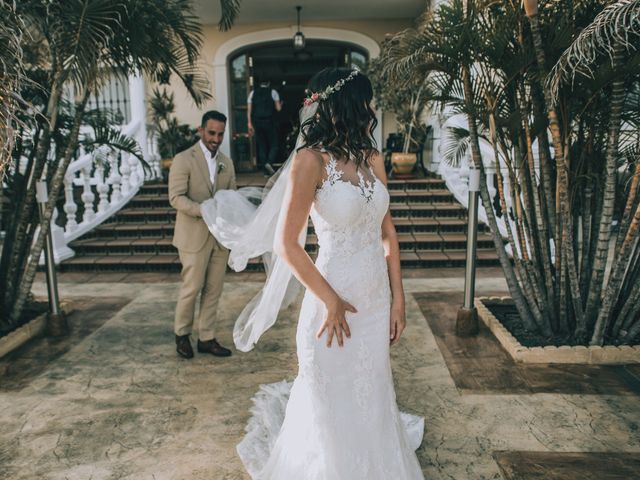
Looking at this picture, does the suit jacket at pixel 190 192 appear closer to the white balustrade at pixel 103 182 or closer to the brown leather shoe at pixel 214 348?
the brown leather shoe at pixel 214 348

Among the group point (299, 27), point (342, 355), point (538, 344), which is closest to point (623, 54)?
point (538, 344)

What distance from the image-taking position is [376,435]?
2.08 m

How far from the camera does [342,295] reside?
2.03 m

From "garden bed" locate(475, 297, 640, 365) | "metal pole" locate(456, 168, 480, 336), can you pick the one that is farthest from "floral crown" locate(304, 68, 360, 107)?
"garden bed" locate(475, 297, 640, 365)

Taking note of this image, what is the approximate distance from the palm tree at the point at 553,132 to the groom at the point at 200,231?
1.38m

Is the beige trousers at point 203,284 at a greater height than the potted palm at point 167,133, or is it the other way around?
the potted palm at point 167,133

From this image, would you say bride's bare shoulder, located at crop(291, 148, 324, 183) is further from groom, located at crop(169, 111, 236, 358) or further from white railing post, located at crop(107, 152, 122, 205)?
white railing post, located at crop(107, 152, 122, 205)

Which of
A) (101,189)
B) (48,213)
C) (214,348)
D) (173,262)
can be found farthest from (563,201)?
(101,189)

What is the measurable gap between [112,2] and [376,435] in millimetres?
3279

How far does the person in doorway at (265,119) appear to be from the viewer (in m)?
9.63

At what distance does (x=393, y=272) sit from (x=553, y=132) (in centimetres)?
191

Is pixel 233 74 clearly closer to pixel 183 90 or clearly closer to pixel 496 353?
pixel 183 90

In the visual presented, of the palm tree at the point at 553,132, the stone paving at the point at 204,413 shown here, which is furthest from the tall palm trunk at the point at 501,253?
the stone paving at the point at 204,413

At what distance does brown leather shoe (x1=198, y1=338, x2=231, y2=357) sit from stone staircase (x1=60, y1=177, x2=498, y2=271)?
2415 mm
